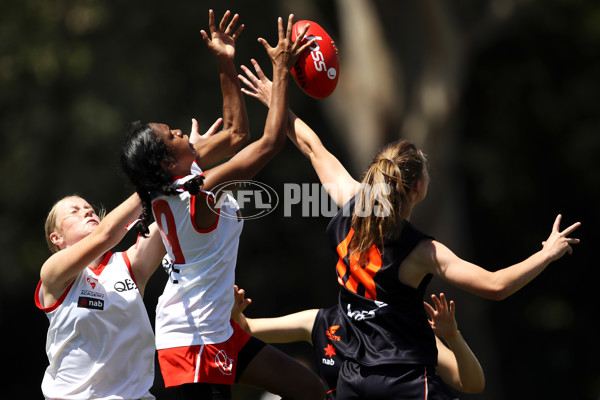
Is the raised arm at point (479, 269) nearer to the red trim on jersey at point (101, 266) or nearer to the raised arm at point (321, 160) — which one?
the raised arm at point (321, 160)

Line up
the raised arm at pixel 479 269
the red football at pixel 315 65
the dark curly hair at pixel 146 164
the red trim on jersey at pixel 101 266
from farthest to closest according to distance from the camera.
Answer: the red football at pixel 315 65
the red trim on jersey at pixel 101 266
the dark curly hair at pixel 146 164
the raised arm at pixel 479 269

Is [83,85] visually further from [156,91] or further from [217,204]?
[217,204]

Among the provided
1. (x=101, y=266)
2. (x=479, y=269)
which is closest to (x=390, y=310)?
(x=479, y=269)

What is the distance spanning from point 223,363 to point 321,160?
1.07 meters

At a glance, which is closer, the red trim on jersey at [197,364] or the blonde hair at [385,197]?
the blonde hair at [385,197]

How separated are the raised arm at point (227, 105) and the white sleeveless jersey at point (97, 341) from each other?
76cm

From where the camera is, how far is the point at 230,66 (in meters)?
4.34

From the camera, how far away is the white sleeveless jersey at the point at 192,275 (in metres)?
3.91

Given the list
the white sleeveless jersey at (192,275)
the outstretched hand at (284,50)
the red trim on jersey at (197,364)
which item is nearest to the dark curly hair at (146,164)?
the white sleeveless jersey at (192,275)

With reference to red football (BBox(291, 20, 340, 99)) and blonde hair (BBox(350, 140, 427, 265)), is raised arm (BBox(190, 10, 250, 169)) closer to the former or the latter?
red football (BBox(291, 20, 340, 99))

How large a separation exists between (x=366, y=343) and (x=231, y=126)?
1.29 metres

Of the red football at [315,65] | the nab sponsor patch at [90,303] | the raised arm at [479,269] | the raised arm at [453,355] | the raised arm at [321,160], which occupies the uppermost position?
the red football at [315,65]

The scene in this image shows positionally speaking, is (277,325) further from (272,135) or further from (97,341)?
(272,135)

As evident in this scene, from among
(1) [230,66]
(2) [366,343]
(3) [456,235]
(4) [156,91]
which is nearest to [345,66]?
(3) [456,235]
